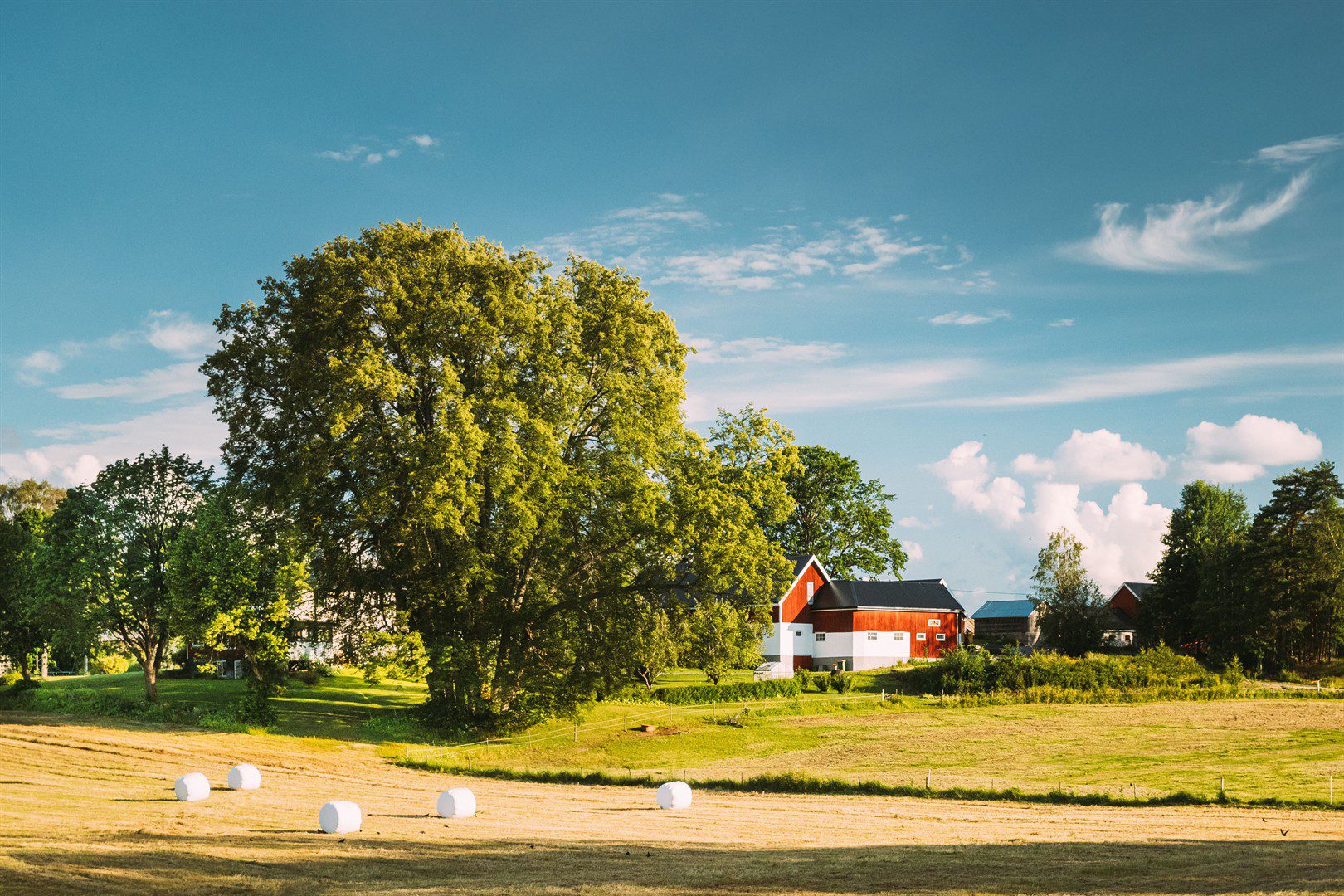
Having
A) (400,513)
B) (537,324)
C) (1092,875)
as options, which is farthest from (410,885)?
(537,324)

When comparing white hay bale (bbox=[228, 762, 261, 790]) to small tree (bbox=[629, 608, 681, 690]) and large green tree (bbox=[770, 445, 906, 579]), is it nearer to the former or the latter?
small tree (bbox=[629, 608, 681, 690])

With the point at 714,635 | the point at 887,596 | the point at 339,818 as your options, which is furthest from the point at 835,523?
Answer: the point at 339,818

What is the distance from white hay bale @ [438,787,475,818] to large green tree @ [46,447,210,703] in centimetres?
2530

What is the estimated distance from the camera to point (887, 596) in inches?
3255

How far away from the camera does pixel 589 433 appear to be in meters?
48.2

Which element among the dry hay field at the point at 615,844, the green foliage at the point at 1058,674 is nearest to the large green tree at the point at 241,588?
the dry hay field at the point at 615,844

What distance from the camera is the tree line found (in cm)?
4375

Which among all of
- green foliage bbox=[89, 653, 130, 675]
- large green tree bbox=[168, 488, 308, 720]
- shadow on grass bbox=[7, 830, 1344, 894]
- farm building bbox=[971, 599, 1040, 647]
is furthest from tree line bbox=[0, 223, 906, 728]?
farm building bbox=[971, 599, 1040, 647]

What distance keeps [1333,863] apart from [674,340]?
35.7 metres

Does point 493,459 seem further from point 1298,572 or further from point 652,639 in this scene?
point 1298,572

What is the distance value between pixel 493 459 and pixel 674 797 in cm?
1862

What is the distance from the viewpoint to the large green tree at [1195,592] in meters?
74.1

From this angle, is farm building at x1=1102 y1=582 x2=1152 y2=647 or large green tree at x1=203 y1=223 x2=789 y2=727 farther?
farm building at x1=1102 y1=582 x2=1152 y2=647

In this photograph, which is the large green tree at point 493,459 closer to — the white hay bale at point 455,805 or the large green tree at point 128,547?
the large green tree at point 128,547
